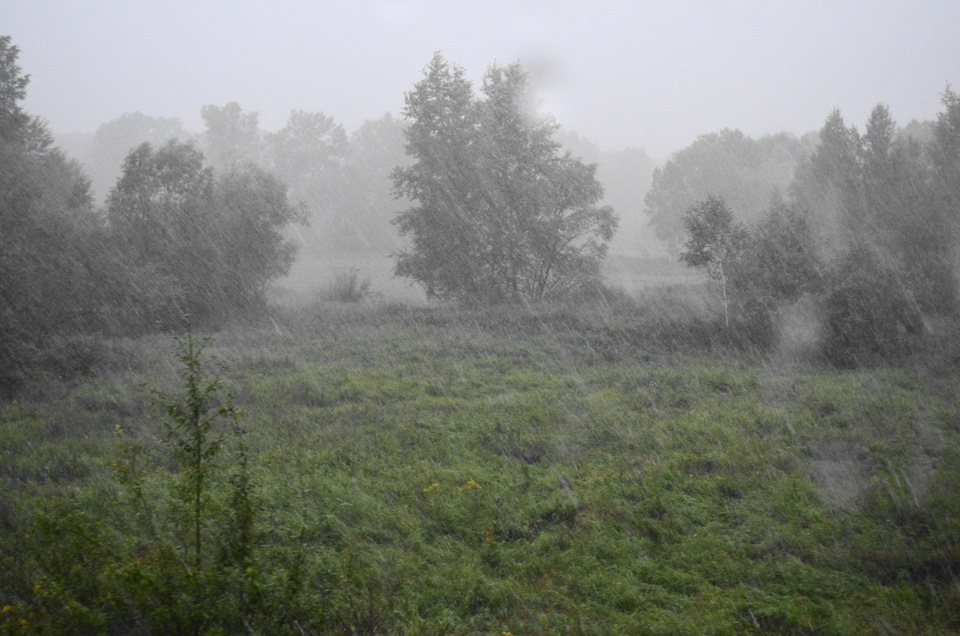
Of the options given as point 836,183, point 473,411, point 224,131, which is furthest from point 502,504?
point 224,131

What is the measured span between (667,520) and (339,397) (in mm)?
7459

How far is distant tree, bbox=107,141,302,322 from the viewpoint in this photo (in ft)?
83.5

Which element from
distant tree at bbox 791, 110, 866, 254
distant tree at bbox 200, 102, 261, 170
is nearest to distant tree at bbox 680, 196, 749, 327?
distant tree at bbox 791, 110, 866, 254

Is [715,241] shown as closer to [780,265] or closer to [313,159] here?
[780,265]

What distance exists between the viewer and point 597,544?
6.22 meters

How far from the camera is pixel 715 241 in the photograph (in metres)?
18.4

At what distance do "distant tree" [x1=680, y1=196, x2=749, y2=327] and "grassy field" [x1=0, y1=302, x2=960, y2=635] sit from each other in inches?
210

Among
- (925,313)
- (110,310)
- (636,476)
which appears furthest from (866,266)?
(110,310)

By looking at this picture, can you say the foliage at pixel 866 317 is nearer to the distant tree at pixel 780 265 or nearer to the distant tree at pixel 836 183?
the distant tree at pixel 780 265

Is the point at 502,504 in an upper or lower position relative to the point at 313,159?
lower

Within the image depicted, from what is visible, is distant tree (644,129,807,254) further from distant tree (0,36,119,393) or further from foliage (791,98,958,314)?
distant tree (0,36,119,393)

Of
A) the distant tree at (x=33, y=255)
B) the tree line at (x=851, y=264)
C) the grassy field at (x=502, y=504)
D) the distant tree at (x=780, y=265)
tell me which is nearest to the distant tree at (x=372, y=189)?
the distant tree at (x=33, y=255)

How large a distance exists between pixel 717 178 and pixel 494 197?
3964cm

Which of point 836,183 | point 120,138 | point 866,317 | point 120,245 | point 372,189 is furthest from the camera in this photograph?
point 120,138
